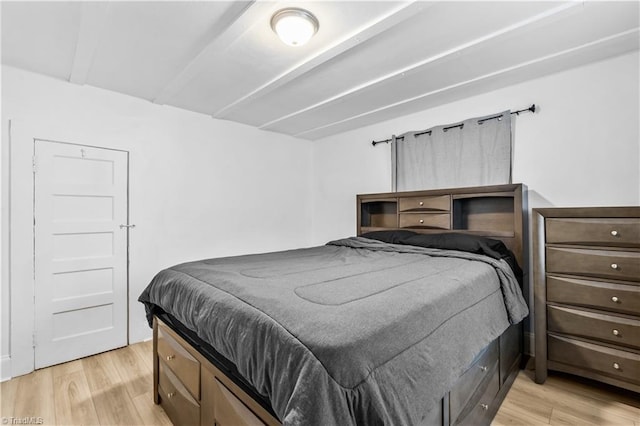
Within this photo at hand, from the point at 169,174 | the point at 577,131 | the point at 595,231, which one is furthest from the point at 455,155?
the point at 169,174

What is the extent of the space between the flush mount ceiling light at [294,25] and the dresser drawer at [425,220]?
2066mm

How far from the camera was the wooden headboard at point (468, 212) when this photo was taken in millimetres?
2564

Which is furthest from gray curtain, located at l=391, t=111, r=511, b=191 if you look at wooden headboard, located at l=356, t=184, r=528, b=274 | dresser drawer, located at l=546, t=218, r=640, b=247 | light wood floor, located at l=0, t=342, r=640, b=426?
light wood floor, located at l=0, t=342, r=640, b=426

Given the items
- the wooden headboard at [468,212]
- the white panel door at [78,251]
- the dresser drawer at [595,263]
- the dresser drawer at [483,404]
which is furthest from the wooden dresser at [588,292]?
the white panel door at [78,251]

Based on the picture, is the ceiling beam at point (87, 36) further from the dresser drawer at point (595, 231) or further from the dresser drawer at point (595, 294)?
the dresser drawer at point (595, 294)

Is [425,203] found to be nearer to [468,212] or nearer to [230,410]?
[468,212]

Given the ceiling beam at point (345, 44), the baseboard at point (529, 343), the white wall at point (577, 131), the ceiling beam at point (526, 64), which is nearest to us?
the ceiling beam at point (345, 44)

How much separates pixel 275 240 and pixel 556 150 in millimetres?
3353

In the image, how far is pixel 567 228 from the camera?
7.06ft

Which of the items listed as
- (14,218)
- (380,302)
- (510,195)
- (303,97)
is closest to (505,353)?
(510,195)

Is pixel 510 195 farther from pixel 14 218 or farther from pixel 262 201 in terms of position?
pixel 14 218

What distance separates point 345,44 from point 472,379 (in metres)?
2.19

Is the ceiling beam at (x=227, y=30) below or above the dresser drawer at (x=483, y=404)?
above

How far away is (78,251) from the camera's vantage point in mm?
2799
